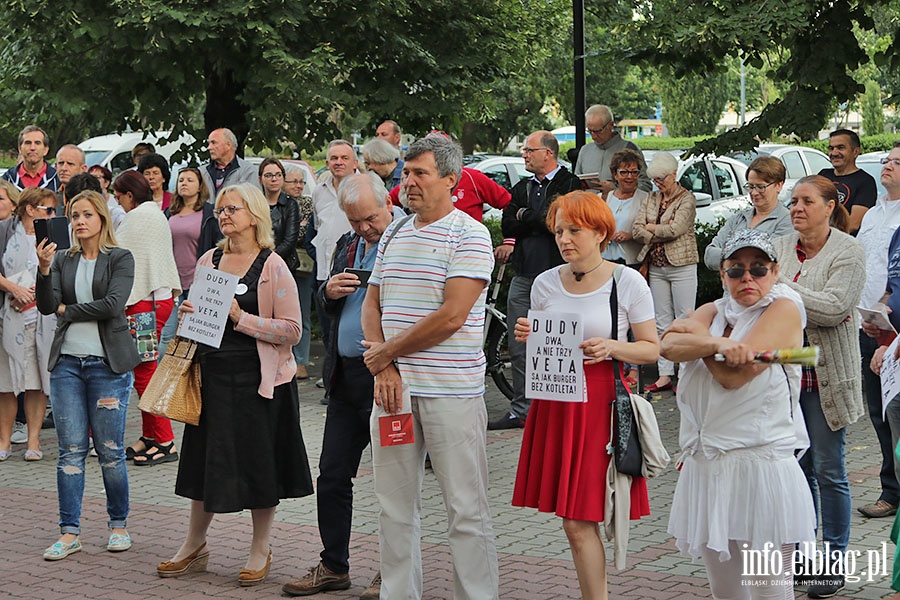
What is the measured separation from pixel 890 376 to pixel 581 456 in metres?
1.59

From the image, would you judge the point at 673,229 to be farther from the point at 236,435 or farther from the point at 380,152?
the point at 236,435

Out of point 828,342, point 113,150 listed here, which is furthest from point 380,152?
point 113,150

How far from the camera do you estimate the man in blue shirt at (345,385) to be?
6383 mm

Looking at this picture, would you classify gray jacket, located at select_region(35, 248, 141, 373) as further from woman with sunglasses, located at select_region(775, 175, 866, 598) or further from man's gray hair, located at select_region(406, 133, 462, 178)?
woman with sunglasses, located at select_region(775, 175, 866, 598)

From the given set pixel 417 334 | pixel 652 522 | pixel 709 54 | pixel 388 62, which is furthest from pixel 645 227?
pixel 417 334

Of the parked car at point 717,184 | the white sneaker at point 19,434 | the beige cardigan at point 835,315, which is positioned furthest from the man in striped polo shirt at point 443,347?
the parked car at point 717,184

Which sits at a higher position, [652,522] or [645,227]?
[645,227]

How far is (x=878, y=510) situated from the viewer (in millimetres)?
7617

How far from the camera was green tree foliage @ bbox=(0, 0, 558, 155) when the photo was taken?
13500mm

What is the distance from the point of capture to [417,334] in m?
5.61

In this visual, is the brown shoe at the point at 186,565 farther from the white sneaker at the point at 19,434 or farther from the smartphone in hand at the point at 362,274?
the white sneaker at the point at 19,434

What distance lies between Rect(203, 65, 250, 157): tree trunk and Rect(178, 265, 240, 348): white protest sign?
801 cm

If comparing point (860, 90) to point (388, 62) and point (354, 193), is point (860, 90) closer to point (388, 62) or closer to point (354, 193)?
point (388, 62)

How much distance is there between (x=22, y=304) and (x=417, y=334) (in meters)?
5.30
